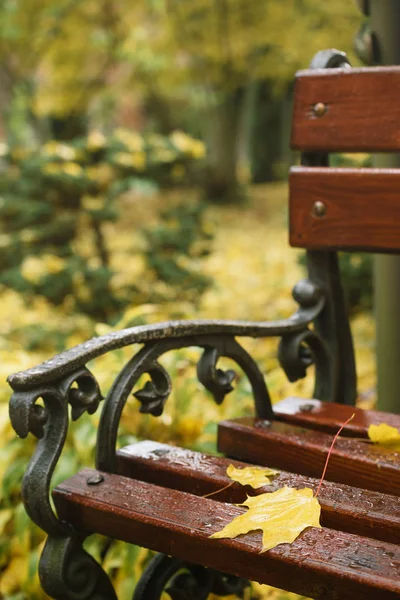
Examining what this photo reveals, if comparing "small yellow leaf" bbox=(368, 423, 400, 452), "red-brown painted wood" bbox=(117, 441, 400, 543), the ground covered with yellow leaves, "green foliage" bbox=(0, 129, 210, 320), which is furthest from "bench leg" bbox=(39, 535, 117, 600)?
"green foliage" bbox=(0, 129, 210, 320)

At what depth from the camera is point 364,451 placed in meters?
1.36

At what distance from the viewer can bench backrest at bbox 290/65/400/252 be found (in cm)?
164

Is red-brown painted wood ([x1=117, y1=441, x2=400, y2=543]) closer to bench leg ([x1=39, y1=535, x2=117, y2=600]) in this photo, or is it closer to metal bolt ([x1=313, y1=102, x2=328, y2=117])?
bench leg ([x1=39, y1=535, x2=117, y2=600])

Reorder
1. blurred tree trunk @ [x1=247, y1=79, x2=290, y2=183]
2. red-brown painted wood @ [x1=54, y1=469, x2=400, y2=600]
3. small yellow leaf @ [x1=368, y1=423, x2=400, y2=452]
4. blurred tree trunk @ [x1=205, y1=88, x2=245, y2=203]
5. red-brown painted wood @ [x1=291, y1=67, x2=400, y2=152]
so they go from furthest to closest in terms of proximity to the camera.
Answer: blurred tree trunk @ [x1=247, y1=79, x2=290, y2=183] < blurred tree trunk @ [x1=205, y1=88, x2=245, y2=203] < red-brown painted wood @ [x1=291, y1=67, x2=400, y2=152] < small yellow leaf @ [x1=368, y1=423, x2=400, y2=452] < red-brown painted wood @ [x1=54, y1=469, x2=400, y2=600]

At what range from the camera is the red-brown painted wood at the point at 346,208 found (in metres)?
1.64

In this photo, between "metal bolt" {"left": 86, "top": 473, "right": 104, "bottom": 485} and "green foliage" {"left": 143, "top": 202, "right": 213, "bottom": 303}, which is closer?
"metal bolt" {"left": 86, "top": 473, "right": 104, "bottom": 485}

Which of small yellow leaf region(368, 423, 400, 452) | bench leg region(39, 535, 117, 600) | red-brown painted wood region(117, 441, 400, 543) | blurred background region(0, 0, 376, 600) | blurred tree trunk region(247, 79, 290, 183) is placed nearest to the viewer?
red-brown painted wood region(117, 441, 400, 543)

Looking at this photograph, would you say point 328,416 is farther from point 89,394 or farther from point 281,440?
point 89,394

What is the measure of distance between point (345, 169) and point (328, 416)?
1.90ft

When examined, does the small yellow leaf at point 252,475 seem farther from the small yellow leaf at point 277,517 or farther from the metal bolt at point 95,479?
the metal bolt at point 95,479

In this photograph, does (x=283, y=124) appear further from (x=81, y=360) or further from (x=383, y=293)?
(x=81, y=360)

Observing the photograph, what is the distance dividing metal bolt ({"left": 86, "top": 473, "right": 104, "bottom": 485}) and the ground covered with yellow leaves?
0.56 meters

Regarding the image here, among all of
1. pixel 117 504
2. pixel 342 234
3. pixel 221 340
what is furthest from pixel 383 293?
pixel 117 504

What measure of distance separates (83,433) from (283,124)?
1356cm
